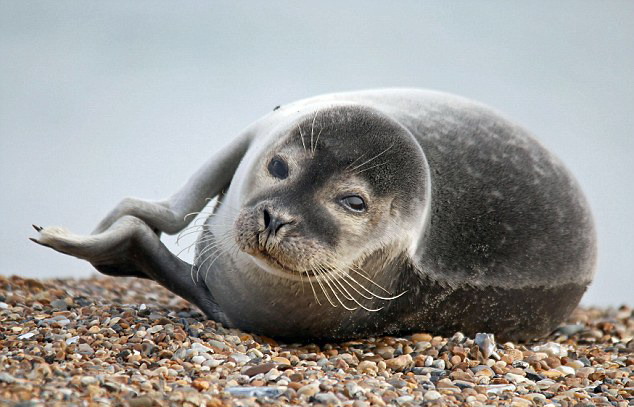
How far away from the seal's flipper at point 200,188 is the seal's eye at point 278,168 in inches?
34.6

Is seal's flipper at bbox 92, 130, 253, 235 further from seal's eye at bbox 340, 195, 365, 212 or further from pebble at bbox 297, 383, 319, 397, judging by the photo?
pebble at bbox 297, 383, 319, 397

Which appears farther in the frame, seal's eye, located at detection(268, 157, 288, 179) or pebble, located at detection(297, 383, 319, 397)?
seal's eye, located at detection(268, 157, 288, 179)

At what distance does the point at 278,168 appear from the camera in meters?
3.89

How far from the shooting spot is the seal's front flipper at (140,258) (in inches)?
168

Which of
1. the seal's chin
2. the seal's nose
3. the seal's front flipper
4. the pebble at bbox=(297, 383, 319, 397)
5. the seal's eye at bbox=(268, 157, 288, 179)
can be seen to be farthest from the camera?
the seal's front flipper

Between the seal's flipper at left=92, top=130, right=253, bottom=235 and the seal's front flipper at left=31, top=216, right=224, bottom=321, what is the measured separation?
0.57ft

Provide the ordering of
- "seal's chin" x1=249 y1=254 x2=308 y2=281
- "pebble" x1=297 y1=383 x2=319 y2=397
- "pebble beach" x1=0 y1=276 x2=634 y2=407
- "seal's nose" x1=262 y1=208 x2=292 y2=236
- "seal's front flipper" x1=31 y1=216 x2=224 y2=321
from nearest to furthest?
"pebble beach" x1=0 y1=276 x2=634 y2=407
"pebble" x1=297 y1=383 x2=319 y2=397
"seal's nose" x1=262 y1=208 x2=292 y2=236
"seal's chin" x1=249 y1=254 x2=308 y2=281
"seal's front flipper" x1=31 y1=216 x2=224 y2=321

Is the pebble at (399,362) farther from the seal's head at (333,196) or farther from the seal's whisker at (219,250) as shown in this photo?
the seal's whisker at (219,250)

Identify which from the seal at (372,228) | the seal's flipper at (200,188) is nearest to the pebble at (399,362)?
the seal at (372,228)

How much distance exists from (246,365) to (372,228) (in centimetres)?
76

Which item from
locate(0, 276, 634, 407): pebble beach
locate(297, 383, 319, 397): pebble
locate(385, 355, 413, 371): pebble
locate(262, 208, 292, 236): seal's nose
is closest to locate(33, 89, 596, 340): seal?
locate(262, 208, 292, 236): seal's nose

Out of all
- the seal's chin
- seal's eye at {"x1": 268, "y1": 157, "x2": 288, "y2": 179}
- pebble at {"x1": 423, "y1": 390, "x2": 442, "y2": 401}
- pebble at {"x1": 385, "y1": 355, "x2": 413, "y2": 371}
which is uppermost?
seal's eye at {"x1": 268, "y1": 157, "x2": 288, "y2": 179}

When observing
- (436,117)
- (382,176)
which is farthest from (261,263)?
(436,117)

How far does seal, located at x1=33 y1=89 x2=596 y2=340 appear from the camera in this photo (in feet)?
12.4
